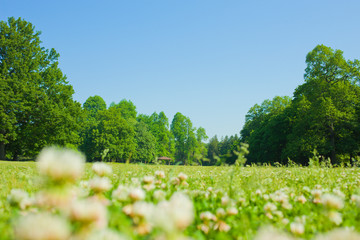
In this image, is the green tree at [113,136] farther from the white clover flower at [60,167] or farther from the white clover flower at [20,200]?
the white clover flower at [60,167]

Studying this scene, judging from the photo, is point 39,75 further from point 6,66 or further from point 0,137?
point 0,137

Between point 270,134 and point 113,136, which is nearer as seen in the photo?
point 270,134

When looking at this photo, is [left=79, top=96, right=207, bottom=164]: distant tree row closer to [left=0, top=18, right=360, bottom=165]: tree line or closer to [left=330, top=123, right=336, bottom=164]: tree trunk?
[left=0, top=18, right=360, bottom=165]: tree line

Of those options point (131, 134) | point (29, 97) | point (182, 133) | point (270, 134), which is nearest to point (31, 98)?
point (29, 97)

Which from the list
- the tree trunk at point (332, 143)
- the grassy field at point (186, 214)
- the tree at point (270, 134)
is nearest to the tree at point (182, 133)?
the tree at point (270, 134)

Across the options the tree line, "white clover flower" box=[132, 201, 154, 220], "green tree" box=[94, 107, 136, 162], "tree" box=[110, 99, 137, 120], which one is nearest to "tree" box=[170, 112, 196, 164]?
"tree" box=[110, 99, 137, 120]

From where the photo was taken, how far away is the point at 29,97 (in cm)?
2316

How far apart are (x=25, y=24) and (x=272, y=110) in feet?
124

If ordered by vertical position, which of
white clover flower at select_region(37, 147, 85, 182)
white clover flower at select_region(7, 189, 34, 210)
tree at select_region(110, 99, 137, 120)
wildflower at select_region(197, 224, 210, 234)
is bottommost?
wildflower at select_region(197, 224, 210, 234)

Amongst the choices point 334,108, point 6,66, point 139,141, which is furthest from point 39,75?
point 334,108

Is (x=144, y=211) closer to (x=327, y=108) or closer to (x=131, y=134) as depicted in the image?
(x=327, y=108)

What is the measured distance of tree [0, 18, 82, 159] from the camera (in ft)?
72.9

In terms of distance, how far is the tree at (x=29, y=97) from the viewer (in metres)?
22.2

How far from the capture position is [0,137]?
21.4 meters
